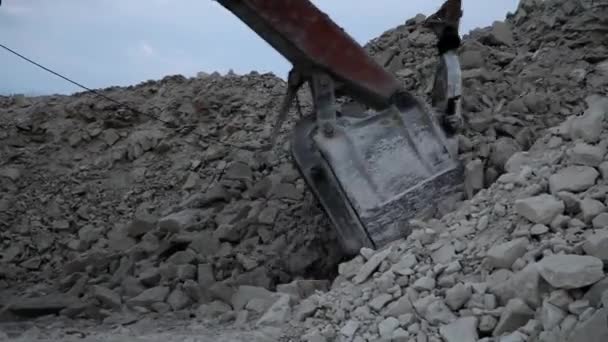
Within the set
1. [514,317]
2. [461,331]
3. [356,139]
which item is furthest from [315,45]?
[514,317]

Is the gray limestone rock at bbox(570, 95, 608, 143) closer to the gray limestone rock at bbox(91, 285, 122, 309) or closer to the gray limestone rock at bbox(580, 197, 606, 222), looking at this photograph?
the gray limestone rock at bbox(580, 197, 606, 222)

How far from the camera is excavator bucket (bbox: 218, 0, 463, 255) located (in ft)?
14.6

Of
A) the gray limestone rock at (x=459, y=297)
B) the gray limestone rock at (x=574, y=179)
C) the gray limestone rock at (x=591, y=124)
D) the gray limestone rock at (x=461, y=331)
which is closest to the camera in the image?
the gray limestone rock at (x=461, y=331)

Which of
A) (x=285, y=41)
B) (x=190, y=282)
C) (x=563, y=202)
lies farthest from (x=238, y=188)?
(x=563, y=202)

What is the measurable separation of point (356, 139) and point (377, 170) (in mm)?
248

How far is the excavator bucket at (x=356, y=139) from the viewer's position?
4.45 metres

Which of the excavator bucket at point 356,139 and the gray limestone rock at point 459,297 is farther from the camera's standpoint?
the excavator bucket at point 356,139

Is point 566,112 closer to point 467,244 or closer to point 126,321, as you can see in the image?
point 467,244

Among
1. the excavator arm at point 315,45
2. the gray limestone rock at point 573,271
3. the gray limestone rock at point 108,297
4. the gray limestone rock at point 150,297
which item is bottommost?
the gray limestone rock at point 573,271

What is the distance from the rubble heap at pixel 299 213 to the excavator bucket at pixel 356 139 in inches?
11.0

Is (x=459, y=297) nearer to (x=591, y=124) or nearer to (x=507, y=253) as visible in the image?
(x=507, y=253)

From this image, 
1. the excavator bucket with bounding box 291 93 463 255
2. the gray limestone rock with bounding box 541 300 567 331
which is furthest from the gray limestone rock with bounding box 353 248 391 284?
the gray limestone rock with bounding box 541 300 567 331

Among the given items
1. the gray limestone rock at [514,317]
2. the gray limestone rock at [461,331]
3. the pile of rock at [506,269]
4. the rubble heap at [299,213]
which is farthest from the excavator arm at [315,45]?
the gray limestone rock at [514,317]

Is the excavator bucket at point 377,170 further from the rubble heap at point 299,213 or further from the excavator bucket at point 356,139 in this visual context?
the rubble heap at point 299,213
